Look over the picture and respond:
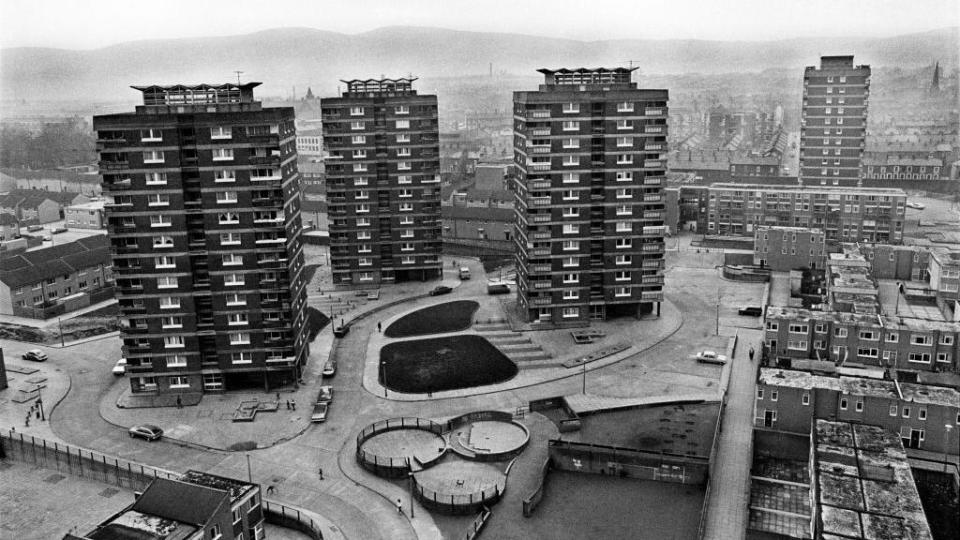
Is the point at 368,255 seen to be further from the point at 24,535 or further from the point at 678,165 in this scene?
the point at 678,165

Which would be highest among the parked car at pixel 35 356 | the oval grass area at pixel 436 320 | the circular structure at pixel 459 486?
→ the oval grass area at pixel 436 320

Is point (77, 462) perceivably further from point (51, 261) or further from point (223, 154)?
point (51, 261)

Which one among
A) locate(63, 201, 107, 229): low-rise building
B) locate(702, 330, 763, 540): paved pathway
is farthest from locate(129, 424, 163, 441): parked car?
locate(63, 201, 107, 229): low-rise building

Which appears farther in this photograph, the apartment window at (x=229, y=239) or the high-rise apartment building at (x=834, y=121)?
the high-rise apartment building at (x=834, y=121)

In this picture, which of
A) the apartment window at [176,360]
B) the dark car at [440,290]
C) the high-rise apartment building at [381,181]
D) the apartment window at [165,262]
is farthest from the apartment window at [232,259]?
the dark car at [440,290]

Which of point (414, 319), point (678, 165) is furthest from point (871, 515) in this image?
point (678, 165)

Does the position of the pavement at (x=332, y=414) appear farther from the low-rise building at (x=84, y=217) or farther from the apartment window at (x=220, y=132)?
the low-rise building at (x=84, y=217)

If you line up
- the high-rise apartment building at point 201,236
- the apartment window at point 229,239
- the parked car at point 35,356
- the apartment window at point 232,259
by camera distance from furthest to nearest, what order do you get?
1. the parked car at point 35,356
2. the apartment window at point 232,259
3. the apartment window at point 229,239
4. the high-rise apartment building at point 201,236

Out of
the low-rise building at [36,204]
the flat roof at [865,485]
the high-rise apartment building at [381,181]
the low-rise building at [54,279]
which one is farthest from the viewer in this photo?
the low-rise building at [36,204]
